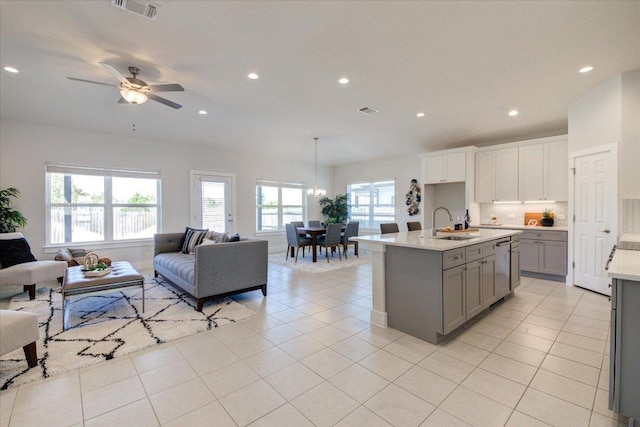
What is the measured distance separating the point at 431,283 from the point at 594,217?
3189 millimetres

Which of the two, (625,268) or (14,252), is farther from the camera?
(14,252)

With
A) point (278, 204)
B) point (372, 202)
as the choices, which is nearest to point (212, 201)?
point (278, 204)

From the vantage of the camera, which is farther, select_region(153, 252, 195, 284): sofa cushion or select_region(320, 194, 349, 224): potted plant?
select_region(320, 194, 349, 224): potted plant

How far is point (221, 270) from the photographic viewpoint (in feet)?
11.8

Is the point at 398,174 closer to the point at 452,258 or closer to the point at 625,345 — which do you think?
the point at 452,258

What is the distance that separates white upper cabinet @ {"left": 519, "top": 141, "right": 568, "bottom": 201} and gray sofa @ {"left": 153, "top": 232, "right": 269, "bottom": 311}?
4896 millimetres

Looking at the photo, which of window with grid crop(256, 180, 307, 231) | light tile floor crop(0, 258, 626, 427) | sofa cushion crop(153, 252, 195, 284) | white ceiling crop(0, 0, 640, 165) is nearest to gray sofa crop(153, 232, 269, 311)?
sofa cushion crop(153, 252, 195, 284)

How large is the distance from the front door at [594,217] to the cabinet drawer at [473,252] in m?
2.15

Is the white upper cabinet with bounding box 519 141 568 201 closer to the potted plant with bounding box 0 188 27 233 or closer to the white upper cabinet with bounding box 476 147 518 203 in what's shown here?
the white upper cabinet with bounding box 476 147 518 203

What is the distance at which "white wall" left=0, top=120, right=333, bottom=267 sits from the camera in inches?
186

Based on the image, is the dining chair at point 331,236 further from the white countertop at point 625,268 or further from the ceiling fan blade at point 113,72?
the white countertop at point 625,268

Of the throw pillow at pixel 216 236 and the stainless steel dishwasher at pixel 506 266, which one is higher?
the throw pillow at pixel 216 236

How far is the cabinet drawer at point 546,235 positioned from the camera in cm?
471

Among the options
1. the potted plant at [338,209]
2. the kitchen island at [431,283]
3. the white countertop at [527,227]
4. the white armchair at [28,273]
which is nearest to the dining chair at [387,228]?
the kitchen island at [431,283]
